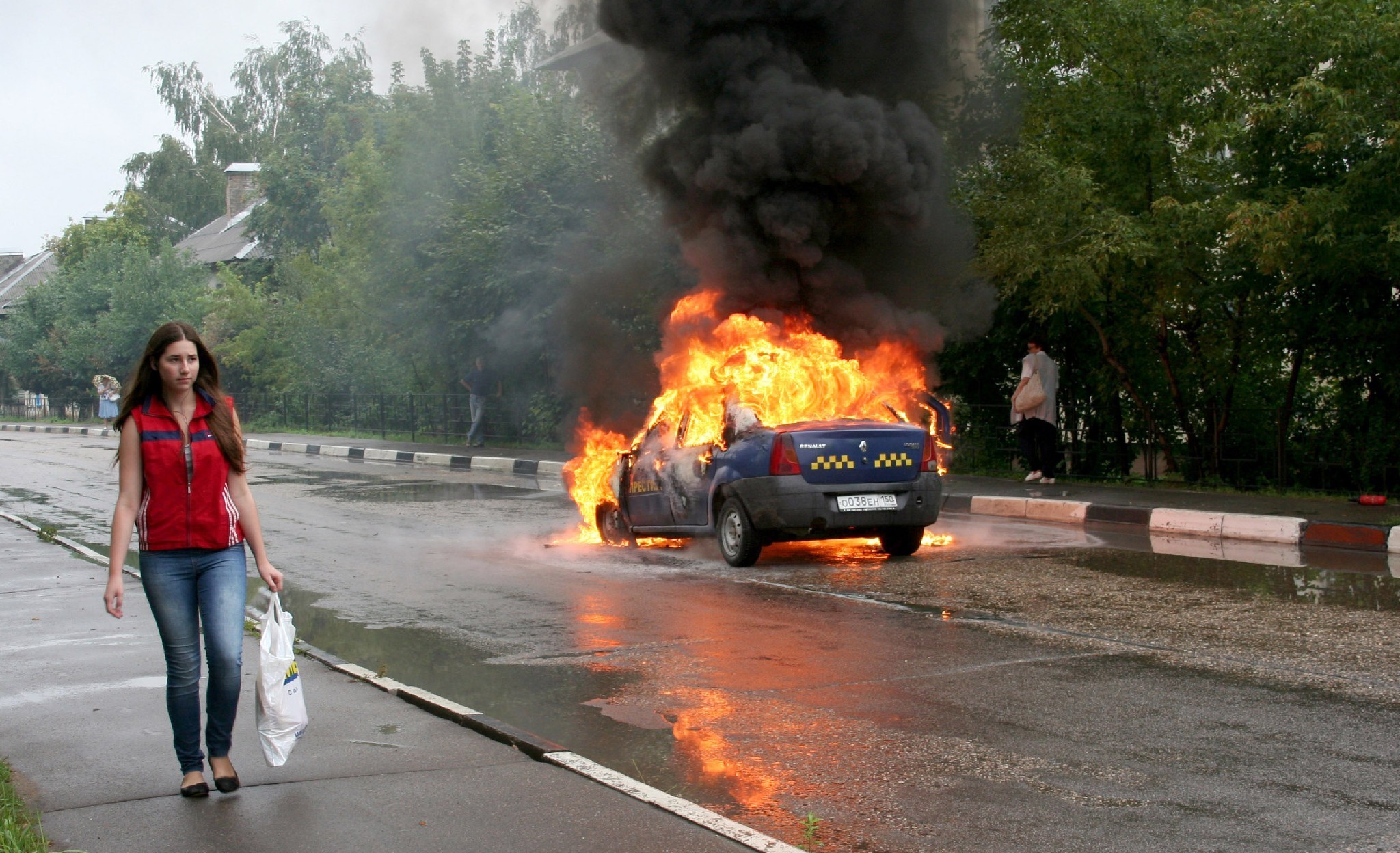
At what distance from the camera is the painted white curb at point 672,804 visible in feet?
13.3

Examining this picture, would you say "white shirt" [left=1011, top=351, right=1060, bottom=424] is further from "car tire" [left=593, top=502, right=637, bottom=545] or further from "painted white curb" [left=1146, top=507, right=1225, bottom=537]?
"car tire" [left=593, top=502, right=637, bottom=545]

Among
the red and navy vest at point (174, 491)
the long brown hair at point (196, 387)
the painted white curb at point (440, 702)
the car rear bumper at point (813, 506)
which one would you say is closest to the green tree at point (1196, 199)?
the car rear bumper at point (813, 506)

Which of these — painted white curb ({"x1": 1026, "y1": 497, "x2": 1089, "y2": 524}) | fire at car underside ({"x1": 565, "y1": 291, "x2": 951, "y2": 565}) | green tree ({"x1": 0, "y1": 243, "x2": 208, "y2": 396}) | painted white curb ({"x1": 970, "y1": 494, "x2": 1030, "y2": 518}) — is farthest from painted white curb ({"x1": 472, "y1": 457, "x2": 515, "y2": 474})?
green tree ({"x1": 0, "y1": 243, "x2": 208, "y2": 396})

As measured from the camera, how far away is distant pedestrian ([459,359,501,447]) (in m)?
27.2

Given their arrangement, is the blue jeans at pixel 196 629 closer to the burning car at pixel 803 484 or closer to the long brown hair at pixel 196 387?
the long brown hair at pixel 196 387

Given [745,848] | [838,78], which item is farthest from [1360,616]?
[838,78]

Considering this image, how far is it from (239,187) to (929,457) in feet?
219

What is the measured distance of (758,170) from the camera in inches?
531

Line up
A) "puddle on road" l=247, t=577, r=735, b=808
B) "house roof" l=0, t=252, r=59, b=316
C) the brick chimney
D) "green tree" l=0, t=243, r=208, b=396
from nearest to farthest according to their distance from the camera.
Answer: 1. "puddle on road" l=247, t=577, r=735, b=808
2. "green tree" l=0, t=243, r=208, b=396
3. the brick chimney
4. "house roof" l=0, t=252, r=59, b=316

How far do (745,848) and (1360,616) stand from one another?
204 inches

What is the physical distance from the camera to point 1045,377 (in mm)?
15727

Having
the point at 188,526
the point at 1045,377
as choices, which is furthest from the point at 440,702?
the point at 1045,377

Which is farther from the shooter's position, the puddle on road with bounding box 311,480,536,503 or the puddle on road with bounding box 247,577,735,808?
the puddle on road with bounding box 311,480,536,503

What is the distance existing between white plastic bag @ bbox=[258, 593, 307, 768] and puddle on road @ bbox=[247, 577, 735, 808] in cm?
80
